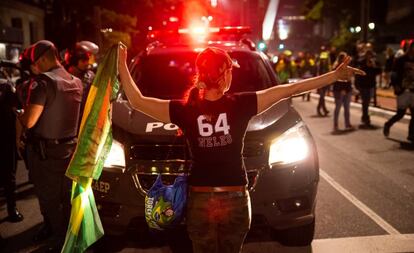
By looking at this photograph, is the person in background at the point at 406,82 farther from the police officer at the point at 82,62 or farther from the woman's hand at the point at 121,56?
the woman's hand at the point at 121,56

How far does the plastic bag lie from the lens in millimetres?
2932

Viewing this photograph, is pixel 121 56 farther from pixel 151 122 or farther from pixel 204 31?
pixel 204 31

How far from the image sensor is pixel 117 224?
13.2ft

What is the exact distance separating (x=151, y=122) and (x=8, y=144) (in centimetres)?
214

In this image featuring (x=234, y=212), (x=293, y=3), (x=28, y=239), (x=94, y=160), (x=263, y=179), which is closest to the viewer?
(x=234, y=212)

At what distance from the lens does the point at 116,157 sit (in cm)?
406

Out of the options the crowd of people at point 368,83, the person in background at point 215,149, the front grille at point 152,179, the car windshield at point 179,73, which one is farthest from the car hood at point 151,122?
the crowd of people at point 368,83

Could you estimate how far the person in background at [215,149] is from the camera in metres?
2.67

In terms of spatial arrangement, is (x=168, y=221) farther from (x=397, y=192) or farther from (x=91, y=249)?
(x=397, y=192)

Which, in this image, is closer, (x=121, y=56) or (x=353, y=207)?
(x=121, y=56)

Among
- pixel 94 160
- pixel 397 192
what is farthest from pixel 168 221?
pixel 397 192

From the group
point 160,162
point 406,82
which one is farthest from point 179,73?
point 406,82

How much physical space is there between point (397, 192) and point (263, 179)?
3.22 meters

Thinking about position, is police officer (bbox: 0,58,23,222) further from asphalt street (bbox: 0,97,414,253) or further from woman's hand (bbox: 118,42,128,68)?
woman's hand (bbox: 118,42,128,68)
